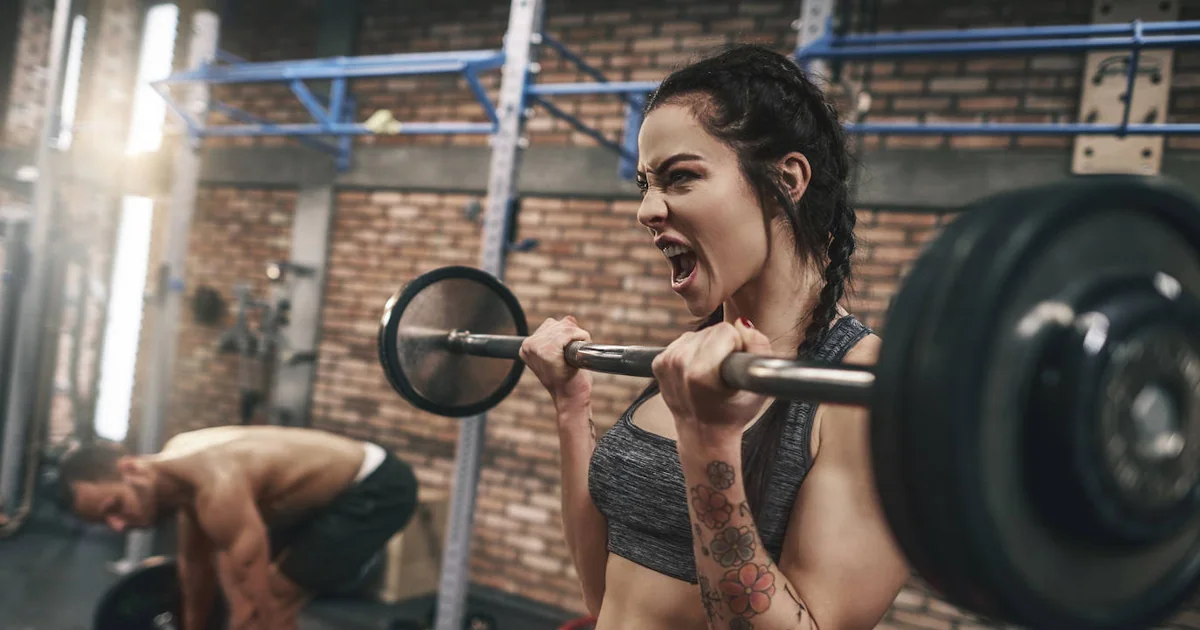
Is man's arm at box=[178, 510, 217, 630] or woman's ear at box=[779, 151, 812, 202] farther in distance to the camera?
man's arm at box=[178, 510, 217, 630]

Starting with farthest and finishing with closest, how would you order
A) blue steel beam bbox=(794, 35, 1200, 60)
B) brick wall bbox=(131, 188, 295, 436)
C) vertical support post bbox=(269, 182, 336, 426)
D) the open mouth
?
brick wall bbox=(131, 188, 295, 436), vertical support post bbox=(269, 182, 336, 426), blue steel beam bbox=(794, 35, 1200, 60), the open mouth

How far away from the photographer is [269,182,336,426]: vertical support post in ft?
16.8

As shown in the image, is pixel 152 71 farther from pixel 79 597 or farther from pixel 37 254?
pixel 79 597

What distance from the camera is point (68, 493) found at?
2.93 m

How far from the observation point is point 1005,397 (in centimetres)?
60

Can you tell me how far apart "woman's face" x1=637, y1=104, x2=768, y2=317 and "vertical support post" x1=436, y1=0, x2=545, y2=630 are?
2089 mm

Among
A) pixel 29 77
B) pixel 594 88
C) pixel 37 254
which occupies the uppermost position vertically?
pixel 29 77

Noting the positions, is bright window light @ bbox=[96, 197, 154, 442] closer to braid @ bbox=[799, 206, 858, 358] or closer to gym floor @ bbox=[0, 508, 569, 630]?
gym floor @ bbox=[0, 508, 569, 630]

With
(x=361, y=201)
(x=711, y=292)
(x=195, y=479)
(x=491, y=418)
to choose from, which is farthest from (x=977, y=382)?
(x=361, y=201)

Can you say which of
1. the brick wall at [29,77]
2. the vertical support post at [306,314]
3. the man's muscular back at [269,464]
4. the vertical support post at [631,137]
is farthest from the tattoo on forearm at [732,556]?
the brick wall at [29,77]

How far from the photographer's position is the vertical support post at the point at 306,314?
16.8ft

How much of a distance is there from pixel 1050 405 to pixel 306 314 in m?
5.06

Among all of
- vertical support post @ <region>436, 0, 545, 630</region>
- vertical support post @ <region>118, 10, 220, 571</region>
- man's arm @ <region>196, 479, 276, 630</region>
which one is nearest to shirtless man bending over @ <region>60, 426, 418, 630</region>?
man's arm @ <region>196, 479, 276, 630</region>

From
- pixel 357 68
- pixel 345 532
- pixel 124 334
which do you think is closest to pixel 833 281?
pixel 345 532
